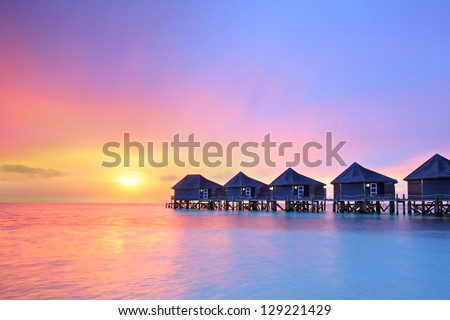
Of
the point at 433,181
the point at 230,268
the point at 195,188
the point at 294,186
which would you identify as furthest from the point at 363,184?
the point at 230,268

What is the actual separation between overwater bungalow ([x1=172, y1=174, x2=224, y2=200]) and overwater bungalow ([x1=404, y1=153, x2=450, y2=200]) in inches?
1077

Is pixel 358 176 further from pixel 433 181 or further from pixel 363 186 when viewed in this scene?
pixel 433 181

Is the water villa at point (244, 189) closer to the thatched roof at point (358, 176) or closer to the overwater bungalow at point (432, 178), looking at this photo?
the thatched roof at point (358, 176)

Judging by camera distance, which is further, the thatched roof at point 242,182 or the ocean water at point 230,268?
the thatched roof at point 242,182

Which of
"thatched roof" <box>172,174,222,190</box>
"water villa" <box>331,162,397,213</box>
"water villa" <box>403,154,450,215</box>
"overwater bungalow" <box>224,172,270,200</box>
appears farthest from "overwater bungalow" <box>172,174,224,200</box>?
"water villa" <box>403,154,450,215</box>

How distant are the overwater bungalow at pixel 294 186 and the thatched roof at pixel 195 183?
1324cm

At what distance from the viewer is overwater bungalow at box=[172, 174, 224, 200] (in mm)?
52562

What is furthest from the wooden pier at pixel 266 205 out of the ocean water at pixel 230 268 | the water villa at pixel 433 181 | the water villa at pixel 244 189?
the ocean water at pixel 230 268

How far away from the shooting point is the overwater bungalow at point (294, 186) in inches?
1599

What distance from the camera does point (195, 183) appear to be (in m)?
53.0

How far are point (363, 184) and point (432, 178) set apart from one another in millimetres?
6222

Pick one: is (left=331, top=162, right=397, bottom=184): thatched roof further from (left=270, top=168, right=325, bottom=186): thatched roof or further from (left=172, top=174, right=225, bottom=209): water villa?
(left=172, top=174, right=225, bottom=209): water villa
